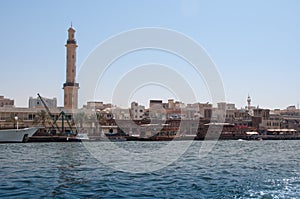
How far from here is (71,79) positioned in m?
120

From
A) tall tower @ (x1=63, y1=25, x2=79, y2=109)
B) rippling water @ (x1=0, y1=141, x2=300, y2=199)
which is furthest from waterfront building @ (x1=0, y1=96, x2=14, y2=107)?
rippling water @ (x1=0, y1=141, x2=300, y2=199)

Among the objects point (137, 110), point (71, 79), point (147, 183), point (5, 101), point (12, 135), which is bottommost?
point (12, 135)

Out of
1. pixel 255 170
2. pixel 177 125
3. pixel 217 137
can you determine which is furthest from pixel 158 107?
pixel 255 170

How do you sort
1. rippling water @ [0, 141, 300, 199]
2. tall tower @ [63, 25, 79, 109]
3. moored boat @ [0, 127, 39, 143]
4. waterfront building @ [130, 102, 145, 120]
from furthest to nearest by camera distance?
waterfront building @ [130, 102, 145, 120]
tall tower @ [63, 25, 79, 109]
moored boat @ [0, 127, 39, 143]
rippling water @ [0, 141, 300, 199]

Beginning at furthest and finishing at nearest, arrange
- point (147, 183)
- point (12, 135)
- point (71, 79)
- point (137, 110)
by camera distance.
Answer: point (137, 110), point (71, 79), point (12, 135), point (147, 183)

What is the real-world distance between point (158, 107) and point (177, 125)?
2194 cm

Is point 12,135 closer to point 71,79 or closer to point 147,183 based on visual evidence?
point 71,79

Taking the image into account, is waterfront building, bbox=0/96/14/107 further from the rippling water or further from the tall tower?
the rippling water

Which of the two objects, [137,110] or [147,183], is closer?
[147,183]

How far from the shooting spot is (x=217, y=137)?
110562mm

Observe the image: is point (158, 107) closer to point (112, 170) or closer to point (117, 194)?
point (112, 170)

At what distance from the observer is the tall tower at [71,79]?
118 metres

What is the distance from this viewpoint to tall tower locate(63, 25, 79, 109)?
117875 millimetres

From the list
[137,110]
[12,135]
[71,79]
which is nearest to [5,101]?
[71,79]
